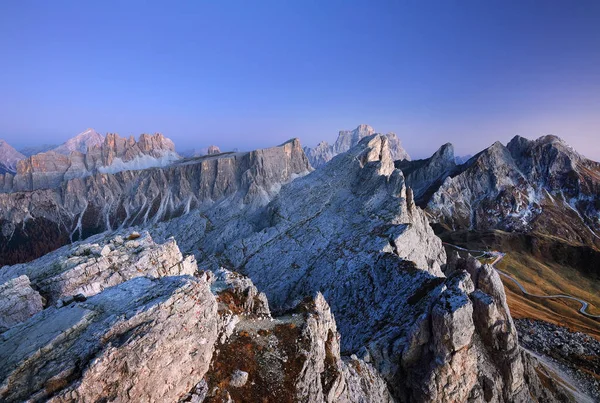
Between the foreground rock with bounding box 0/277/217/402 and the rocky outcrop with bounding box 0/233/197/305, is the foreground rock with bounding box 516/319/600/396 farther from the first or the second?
the rocky outcrop with bounding box 0/233/197/305

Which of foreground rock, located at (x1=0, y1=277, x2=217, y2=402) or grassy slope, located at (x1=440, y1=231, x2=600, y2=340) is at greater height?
foreground rock, located at (x1=0, y1=277, x2=217, y2=402)

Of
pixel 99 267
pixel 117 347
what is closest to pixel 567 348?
pixel 117 347

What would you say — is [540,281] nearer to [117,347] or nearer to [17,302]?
[117,347]

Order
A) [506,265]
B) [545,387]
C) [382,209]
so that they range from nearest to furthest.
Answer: [545,387], [382,209], [506,265]

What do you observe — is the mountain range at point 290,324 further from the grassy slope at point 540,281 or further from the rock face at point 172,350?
the grassy slope at point 540,281

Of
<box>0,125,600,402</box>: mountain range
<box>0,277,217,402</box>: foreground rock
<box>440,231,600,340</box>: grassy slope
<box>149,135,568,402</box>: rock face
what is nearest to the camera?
<box>0,277,217,402</box>: foreground rock

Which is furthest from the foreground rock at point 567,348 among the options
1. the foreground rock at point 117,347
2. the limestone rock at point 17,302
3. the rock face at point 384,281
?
the limestone rock at point 17,302

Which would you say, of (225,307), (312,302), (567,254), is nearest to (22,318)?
(225,307)

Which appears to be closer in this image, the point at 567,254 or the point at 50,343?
the point at 50,343

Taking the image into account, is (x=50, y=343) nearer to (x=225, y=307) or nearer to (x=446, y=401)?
(x=225, y=307)

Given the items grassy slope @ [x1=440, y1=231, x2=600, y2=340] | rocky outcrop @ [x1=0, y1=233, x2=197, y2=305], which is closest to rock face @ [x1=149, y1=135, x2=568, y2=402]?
rocky outcrop @ [x1=0, y1=233, x2=197, y2=305]
